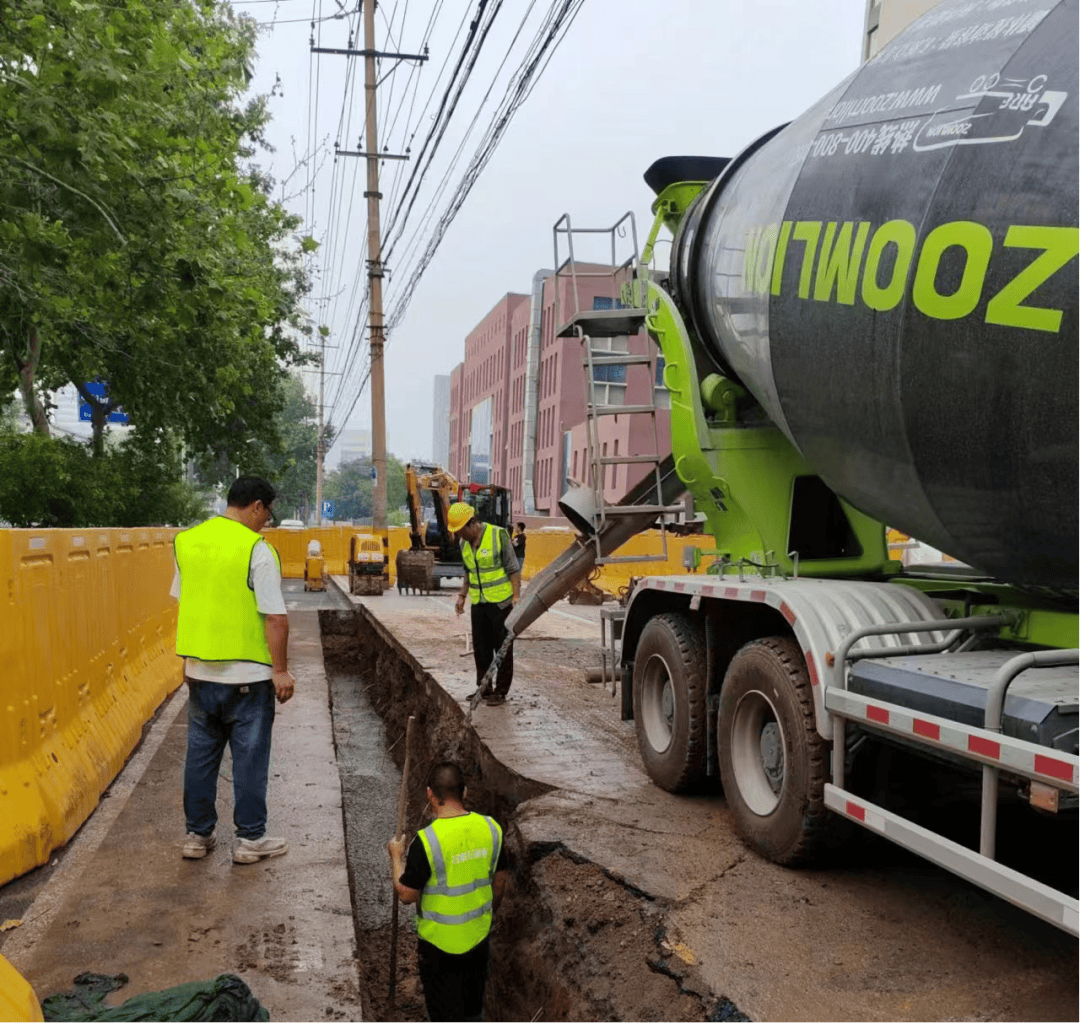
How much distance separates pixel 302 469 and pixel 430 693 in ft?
235

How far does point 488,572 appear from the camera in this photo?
28.6ft

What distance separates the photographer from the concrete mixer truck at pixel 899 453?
3.24m

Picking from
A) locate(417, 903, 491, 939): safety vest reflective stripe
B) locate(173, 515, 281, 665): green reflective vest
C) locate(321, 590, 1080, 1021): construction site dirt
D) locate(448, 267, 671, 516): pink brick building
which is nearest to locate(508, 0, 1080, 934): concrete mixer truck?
locate(321, 590, 1080, 1021): construction site dirt

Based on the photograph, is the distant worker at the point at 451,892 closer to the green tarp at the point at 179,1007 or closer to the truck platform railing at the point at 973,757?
the green tarp at the point at 179,1007

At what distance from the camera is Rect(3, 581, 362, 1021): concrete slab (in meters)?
3.71

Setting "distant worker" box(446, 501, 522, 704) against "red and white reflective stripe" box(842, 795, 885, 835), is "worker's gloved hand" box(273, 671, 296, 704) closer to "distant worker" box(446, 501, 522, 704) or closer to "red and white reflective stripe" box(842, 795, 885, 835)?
"red and white reflective stripe" box(842, 795, 885, 835)

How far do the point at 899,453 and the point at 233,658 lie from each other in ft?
10.2

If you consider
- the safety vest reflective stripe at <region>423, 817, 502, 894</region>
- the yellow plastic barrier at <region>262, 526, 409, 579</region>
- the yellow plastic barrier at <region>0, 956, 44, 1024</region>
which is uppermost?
the yellow plastic barrier at <region>0, 956, 44, 1024</region>

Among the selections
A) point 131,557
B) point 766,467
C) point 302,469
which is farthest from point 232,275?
point 302,469

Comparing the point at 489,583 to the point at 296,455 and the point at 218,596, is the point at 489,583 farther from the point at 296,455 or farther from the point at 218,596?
the point at 296,455

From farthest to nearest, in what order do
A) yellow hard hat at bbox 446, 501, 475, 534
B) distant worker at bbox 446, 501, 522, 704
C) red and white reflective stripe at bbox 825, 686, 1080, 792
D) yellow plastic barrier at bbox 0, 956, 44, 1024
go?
1. distant worker at bbox 446, 501, 522, 704
2. yellow hard hat at bbox 446, 501, 475, 534
3. red and white reflective stripe at bbox 825, 686, 1080, 792
4. yellow plastic barrier at bbox 0, 956, 44, 1024

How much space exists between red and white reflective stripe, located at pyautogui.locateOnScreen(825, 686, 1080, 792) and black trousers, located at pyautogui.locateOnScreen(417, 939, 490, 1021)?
1767 mm

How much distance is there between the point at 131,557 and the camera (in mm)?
8320

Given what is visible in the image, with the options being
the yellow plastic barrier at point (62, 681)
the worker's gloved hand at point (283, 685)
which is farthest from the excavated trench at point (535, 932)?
the yellow plastic barrier at point (62, 681)
